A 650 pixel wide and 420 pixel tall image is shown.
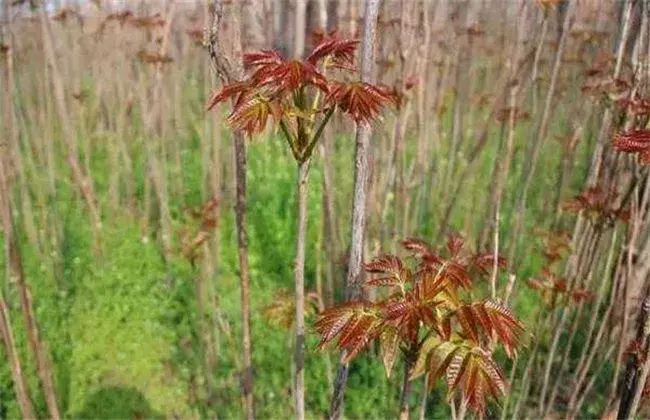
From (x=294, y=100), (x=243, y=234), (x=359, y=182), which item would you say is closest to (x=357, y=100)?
(x=294, y=100)

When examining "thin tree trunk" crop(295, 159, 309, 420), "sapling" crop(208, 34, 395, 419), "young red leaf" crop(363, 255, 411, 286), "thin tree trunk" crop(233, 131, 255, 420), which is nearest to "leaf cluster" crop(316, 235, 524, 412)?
"young red leaf" crop(363, 255, 411, 286)

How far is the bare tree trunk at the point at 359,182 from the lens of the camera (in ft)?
4.16

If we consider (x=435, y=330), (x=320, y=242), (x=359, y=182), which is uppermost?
(x=359, y=182)

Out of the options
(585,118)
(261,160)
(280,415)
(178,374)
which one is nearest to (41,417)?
(178,374)

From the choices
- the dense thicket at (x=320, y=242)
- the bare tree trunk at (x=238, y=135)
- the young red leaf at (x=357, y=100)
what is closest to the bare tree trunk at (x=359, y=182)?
the dense thicket at (x=320, y=242)

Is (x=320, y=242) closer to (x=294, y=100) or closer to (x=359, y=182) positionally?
(x=359, y=182)

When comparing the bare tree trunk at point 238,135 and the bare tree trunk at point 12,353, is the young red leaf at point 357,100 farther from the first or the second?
the bare tree trunk at point 12,353

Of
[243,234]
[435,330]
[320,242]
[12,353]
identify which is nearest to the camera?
[435,330]

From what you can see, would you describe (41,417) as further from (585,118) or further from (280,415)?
(585,118)

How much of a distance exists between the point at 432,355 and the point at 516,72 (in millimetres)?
2193

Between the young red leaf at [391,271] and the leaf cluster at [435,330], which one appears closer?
the leaf cluster at [435,330]

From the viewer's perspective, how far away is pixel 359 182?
131 cm

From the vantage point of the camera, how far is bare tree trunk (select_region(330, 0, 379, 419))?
127 cm

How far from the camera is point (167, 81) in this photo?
15.8ft
